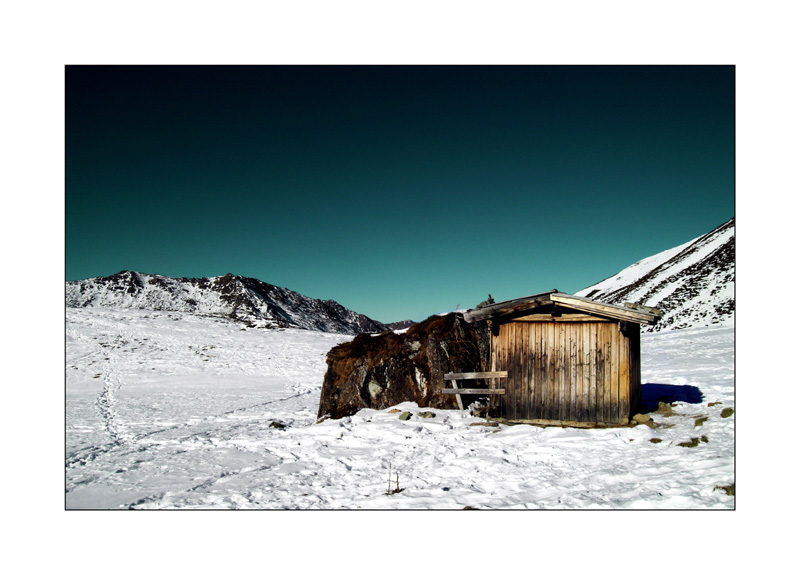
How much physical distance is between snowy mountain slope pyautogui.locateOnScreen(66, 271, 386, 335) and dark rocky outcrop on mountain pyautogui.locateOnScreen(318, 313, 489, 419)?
7661 centimetres

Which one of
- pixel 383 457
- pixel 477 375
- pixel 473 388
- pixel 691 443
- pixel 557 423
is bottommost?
pixel 383 457

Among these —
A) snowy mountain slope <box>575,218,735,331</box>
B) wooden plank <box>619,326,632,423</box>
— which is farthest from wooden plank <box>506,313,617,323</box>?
snowy mountain slope <box>575,218,735,331</box>

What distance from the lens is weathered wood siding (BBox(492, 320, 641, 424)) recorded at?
387 inches

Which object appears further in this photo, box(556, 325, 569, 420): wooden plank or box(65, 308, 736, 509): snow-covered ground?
box(556, 325, 569, 420): wooden plank

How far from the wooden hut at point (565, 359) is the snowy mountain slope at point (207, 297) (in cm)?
8030

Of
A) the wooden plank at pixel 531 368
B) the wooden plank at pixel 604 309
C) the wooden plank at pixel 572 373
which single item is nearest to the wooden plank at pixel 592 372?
the wooden plank at pixel 572 373

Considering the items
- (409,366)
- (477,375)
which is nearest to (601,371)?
(477,375)

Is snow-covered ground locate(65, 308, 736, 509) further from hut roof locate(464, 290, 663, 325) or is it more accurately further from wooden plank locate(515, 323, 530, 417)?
hut roof locate(464, 290, 663, 325)

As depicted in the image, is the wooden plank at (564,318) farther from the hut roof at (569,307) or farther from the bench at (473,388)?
the bench at (473,388)

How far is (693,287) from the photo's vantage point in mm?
39344

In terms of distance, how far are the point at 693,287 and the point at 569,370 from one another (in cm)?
3766

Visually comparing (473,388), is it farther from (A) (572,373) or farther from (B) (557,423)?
(A) (572,373)
